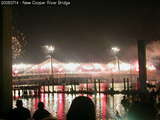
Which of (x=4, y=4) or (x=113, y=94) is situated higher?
(x=4, y=4)

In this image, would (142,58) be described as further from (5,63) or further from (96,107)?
(5,63)

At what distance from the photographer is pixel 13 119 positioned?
19.7 feet

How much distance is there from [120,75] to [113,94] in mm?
52432

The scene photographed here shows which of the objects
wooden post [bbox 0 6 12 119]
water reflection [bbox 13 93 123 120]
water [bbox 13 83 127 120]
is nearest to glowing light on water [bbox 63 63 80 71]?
water [bbox 13 83 127 120]

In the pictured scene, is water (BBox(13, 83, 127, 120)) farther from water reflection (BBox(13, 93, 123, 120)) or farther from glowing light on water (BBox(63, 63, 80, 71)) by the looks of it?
glowing light on water (BBox(63, 63, 80, 71))

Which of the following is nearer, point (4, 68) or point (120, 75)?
point (4, 68)

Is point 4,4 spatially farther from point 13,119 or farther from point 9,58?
point 13,119

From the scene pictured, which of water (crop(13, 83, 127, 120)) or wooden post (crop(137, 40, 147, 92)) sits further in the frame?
wooden post (crop(137, 40, 147, 92))

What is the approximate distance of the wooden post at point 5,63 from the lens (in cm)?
573

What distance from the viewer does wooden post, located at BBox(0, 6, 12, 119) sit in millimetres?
5734

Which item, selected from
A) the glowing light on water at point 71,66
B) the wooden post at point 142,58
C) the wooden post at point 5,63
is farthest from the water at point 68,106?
the glowing light on water at point 71,66

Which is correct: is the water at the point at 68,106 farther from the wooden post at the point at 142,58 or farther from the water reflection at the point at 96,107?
the wooden post at the point at 142,58

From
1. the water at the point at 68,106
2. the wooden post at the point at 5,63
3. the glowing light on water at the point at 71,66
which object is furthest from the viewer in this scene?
the glowing light on water at the point at 71,66

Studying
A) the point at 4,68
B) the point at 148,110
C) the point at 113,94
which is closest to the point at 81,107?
the point at 148,110
